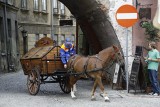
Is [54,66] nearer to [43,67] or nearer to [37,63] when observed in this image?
[43,67]

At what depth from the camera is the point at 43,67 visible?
43.5 feet

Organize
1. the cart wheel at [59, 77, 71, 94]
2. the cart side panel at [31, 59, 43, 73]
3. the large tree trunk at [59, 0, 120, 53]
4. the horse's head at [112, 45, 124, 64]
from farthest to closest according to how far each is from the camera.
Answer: the large tree trunk at [59, 0, 120, 53] → the cart wheel at [59, 77, 71, 94] → the cart side panel at [31, 59, 43, 73] → the horse's head at [112, 45, 124, 64]

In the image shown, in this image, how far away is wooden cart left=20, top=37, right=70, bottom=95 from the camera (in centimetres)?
1323

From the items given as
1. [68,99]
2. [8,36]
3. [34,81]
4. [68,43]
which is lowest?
[68,99]

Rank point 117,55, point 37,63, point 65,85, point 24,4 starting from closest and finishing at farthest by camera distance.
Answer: point 117,55 < point 37,63 < point 65,85 < point 24,4

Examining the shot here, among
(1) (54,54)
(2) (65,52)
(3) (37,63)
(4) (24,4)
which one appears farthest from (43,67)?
(4) (24,4)

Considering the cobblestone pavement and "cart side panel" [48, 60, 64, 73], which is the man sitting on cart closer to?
"cart side panel" [48, 60, 64, 73]

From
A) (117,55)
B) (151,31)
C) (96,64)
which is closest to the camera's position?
(117,55)

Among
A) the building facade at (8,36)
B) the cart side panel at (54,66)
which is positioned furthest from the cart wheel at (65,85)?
the building facade at (8,36)

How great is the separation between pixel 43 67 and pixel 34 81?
55 centimetres

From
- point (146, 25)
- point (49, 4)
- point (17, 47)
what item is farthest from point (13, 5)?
point (146, 25)

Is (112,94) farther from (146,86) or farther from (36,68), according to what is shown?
(36,68)

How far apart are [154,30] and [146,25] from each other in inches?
11.2

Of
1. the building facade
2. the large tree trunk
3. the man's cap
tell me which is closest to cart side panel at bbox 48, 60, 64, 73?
the man's cap
